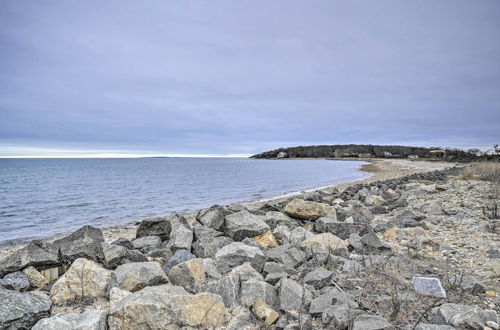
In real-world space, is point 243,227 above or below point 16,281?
above

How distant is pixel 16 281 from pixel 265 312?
3539mm

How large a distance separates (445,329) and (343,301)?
0.94 meters

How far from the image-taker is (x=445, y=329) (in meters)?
2.67

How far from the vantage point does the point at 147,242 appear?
6.57 m

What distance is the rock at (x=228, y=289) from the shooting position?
11.6 ft

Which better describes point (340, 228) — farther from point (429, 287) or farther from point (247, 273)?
point (247, 273)

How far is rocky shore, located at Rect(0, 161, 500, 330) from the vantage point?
2.95 meters

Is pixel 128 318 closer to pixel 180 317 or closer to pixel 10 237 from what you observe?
pixel 180 317

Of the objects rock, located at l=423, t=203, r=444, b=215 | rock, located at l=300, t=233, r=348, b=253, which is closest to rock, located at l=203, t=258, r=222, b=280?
rock, located at l=300, t=233, r=348, b=253

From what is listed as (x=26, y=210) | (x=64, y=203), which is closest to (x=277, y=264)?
(x=26, y=210)

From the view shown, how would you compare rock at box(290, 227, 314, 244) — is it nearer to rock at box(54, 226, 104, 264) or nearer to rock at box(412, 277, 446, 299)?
rock at box(412, 277, 446, 299)

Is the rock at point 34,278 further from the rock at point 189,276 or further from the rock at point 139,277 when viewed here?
the rock at point 189,276

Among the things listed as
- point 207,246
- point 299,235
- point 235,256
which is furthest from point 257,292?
point 299,235

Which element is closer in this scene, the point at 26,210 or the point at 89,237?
the point at 89,237
